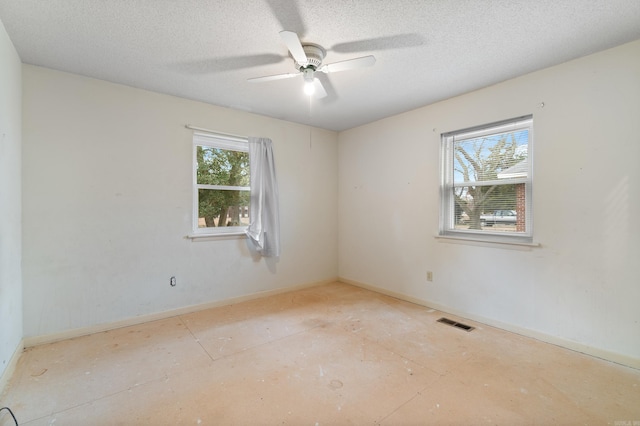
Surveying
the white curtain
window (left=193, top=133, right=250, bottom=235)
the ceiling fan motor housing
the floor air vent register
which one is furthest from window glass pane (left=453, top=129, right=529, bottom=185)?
window (left=193, top=133, right=250, bottom=235)

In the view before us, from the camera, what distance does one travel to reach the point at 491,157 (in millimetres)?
2986

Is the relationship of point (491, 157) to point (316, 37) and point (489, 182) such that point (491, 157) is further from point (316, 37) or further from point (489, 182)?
point (316, 37)

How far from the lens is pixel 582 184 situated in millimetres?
2363

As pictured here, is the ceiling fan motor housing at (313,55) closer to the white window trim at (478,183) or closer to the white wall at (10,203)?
the white window trim at (478,183)

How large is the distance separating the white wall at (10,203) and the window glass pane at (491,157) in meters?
4.01

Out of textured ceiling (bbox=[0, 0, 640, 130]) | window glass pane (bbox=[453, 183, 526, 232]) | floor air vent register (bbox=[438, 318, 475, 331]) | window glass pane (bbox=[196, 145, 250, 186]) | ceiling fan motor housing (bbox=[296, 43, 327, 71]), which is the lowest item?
floor air vent register (bbox=[438, 318, 475, 331])

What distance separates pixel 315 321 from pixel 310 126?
2.81 m

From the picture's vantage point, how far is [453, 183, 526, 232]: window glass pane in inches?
110

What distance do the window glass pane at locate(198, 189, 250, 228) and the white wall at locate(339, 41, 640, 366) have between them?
2.18m

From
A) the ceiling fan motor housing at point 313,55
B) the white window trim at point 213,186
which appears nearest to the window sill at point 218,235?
the white window trim at point 213,186

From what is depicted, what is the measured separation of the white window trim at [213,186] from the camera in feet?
11.0

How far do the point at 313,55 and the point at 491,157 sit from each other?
6.92ft

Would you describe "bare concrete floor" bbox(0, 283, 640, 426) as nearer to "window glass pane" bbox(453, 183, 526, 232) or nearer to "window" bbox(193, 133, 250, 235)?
"window glass pane" bbox(453, 183, 526, 232)

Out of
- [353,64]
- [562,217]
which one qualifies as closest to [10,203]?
[353,64]
